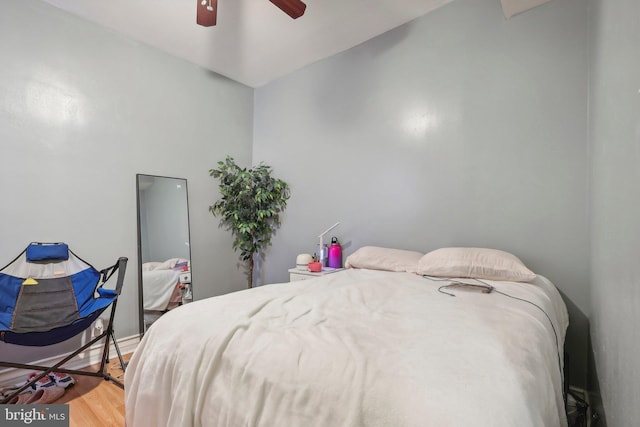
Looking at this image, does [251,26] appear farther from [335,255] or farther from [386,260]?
[386,260]

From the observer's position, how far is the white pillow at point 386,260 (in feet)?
7.20

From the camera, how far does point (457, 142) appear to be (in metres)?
2.33

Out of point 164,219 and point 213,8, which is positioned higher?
point 213,8

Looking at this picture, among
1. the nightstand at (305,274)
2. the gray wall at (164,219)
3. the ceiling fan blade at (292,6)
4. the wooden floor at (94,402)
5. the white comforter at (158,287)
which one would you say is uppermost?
the ceiling fan blade at (292,6)

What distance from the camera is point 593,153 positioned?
1670mm

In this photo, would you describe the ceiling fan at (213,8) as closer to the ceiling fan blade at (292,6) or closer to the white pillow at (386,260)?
the ceiling fan blade at (292,6)

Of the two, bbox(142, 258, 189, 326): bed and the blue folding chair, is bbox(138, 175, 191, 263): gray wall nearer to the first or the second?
bbox(142, 258, 189, 326): bed

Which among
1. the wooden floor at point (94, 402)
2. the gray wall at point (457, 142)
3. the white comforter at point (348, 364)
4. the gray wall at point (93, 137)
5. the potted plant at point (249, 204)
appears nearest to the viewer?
the white comforter at point (348, 364)

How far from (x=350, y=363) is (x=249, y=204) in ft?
8.83

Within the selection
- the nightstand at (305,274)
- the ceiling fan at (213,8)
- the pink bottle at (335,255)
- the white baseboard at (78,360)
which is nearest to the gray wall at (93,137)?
the white baseboard at (78,360)

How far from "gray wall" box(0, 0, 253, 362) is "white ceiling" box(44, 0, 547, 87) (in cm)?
18

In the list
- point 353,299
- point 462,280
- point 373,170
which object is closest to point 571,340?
point 462,280

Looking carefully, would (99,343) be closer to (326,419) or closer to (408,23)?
(326,419)

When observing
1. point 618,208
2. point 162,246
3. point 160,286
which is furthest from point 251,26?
point 618,208
